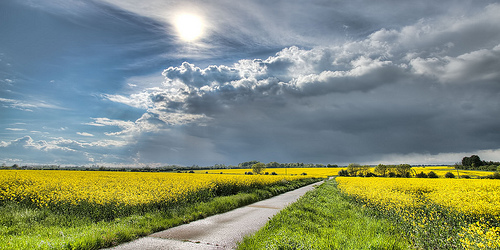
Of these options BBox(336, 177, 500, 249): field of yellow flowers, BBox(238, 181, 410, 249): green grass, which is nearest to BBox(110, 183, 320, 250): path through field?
BBox(238, 181, 410, 249): green grass

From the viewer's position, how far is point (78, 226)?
9805 millimetres

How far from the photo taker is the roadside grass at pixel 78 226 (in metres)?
7.00

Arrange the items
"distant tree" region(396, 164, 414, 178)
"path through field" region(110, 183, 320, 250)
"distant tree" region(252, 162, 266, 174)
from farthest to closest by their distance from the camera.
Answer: "distant tree" region(252, 162, 266, 174)
"distant tree" region(396, 164, 414, 178)
"path through field" region(110, 183, 320, 250)

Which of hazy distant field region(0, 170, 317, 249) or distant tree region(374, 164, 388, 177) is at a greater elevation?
hazy distant field region(0, 170, 317, 249)

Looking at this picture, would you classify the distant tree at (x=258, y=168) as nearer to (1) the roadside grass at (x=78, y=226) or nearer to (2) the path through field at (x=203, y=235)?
(1) the roadside grass at (x=78, y=226)

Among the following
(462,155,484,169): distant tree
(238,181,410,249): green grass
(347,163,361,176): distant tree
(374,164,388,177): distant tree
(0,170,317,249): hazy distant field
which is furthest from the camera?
(462,155,484,169): distant tree

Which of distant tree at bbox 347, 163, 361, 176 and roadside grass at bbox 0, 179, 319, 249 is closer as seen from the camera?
roadside grass at bbox 0, 179, 319, 249

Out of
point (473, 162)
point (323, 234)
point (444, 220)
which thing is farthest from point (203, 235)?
point (473, 162)

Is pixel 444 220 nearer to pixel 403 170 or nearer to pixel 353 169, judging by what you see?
pixel 403 170

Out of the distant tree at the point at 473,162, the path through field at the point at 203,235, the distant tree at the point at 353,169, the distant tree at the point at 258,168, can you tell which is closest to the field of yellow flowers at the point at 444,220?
Result: the path through field at the point at 203,235

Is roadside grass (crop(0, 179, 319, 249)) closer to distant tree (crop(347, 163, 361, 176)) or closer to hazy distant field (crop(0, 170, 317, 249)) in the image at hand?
hazy distant field (crop(0, 170, 317, 249))

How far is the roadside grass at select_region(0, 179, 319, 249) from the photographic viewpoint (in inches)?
276

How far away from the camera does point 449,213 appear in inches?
440

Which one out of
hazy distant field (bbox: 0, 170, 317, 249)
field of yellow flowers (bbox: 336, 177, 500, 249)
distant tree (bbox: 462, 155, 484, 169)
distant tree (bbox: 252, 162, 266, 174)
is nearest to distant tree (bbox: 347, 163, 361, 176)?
distant tree (bbox: 252, 162, 266, 174)
